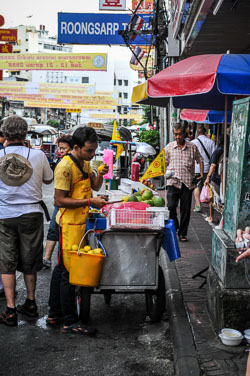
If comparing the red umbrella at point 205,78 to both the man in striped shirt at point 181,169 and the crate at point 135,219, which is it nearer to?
the crate at point 135,219

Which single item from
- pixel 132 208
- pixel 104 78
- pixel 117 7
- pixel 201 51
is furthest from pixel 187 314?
pixel 104 78

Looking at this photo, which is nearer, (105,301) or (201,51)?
(105,301)

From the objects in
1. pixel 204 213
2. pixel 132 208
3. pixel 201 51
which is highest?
pixel 201 51

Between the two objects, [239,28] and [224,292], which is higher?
[239,28]

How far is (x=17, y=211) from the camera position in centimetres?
483

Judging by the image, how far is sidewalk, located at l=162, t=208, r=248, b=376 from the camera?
376 centimetres

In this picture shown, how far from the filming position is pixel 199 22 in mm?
9297

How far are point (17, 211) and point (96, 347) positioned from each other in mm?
1521

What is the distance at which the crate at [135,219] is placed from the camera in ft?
15.0

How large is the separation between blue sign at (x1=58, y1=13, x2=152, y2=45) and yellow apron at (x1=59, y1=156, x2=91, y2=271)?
421 inches

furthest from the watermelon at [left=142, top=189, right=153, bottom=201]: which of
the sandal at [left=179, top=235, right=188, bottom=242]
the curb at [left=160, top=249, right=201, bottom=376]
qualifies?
the sandal at [left=179, top=235, right=188, bottom=242]

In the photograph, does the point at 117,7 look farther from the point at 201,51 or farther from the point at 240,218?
the point at 240,218

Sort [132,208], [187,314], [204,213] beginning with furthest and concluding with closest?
[204,213], [187,314], [132,208]

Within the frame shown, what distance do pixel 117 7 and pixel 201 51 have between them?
289cm
